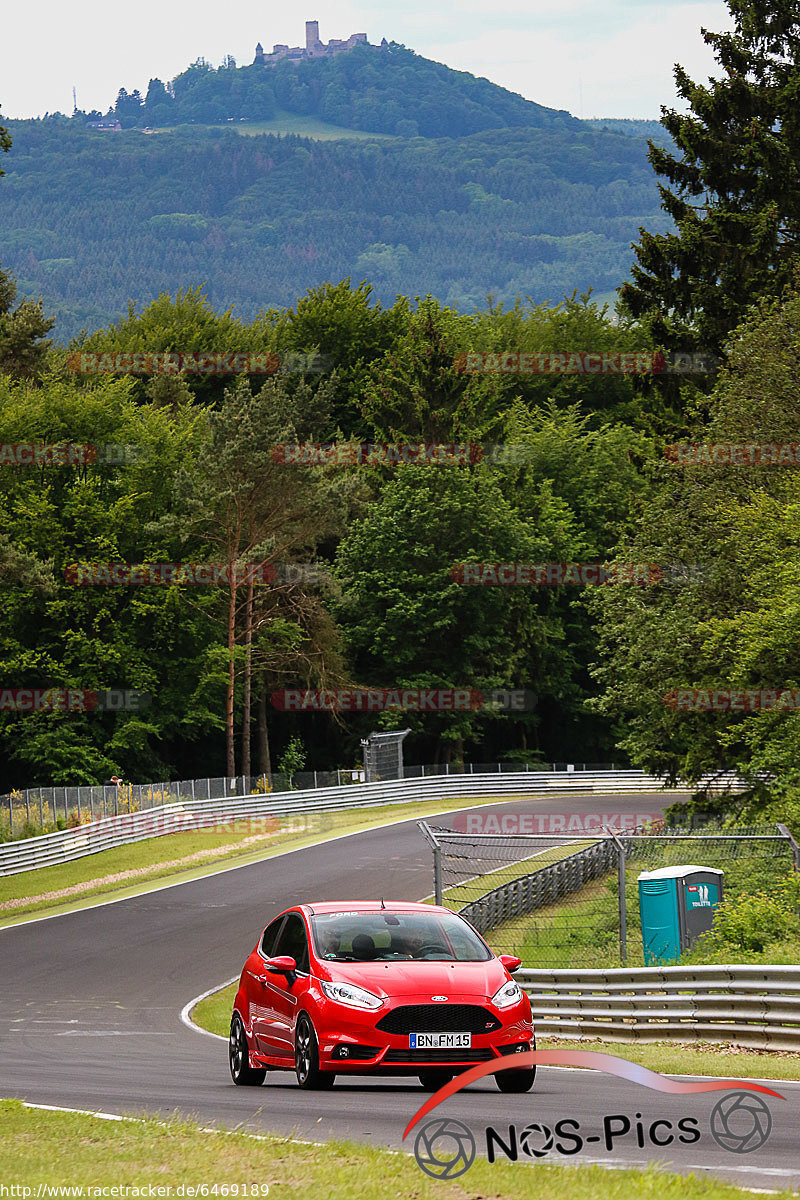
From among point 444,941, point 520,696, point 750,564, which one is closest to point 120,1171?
point 444,941

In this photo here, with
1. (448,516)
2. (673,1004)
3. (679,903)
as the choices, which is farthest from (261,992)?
(448,516)

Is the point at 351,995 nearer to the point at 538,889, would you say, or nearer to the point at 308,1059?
the point at 308,1059

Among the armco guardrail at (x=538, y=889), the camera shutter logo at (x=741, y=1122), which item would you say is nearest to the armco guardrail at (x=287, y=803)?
the armco guardrail at (x=538, y=889)

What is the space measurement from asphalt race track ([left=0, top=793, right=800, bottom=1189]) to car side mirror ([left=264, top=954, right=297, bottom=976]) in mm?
938

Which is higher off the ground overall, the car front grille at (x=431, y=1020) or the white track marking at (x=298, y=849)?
the car front grille at (x=431, y=1020)

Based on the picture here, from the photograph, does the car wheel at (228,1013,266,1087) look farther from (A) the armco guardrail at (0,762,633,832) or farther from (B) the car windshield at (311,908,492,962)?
(A) the armco guardrail at (0,762,633,832)

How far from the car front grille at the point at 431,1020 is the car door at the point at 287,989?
3.05ft

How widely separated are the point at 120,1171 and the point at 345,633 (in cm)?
6145

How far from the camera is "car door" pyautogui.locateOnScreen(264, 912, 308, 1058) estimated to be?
11531mm

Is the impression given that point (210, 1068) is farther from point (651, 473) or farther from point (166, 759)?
point (166, 759)

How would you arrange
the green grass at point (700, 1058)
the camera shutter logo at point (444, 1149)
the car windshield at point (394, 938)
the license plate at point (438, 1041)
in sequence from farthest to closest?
the green grass at point (700, 1058), the car windshield at point (394, 938), the license plate at point (438, 1041), the camera shutter logo at point (444, 1149)

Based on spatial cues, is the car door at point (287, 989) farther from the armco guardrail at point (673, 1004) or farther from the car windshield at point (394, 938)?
the armco guardrail at point (673, 1004)

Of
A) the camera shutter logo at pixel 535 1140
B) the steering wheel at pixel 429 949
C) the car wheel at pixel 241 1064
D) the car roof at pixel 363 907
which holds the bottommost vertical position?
the car wheel at pixel 241 1064

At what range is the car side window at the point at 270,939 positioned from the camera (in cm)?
1277
